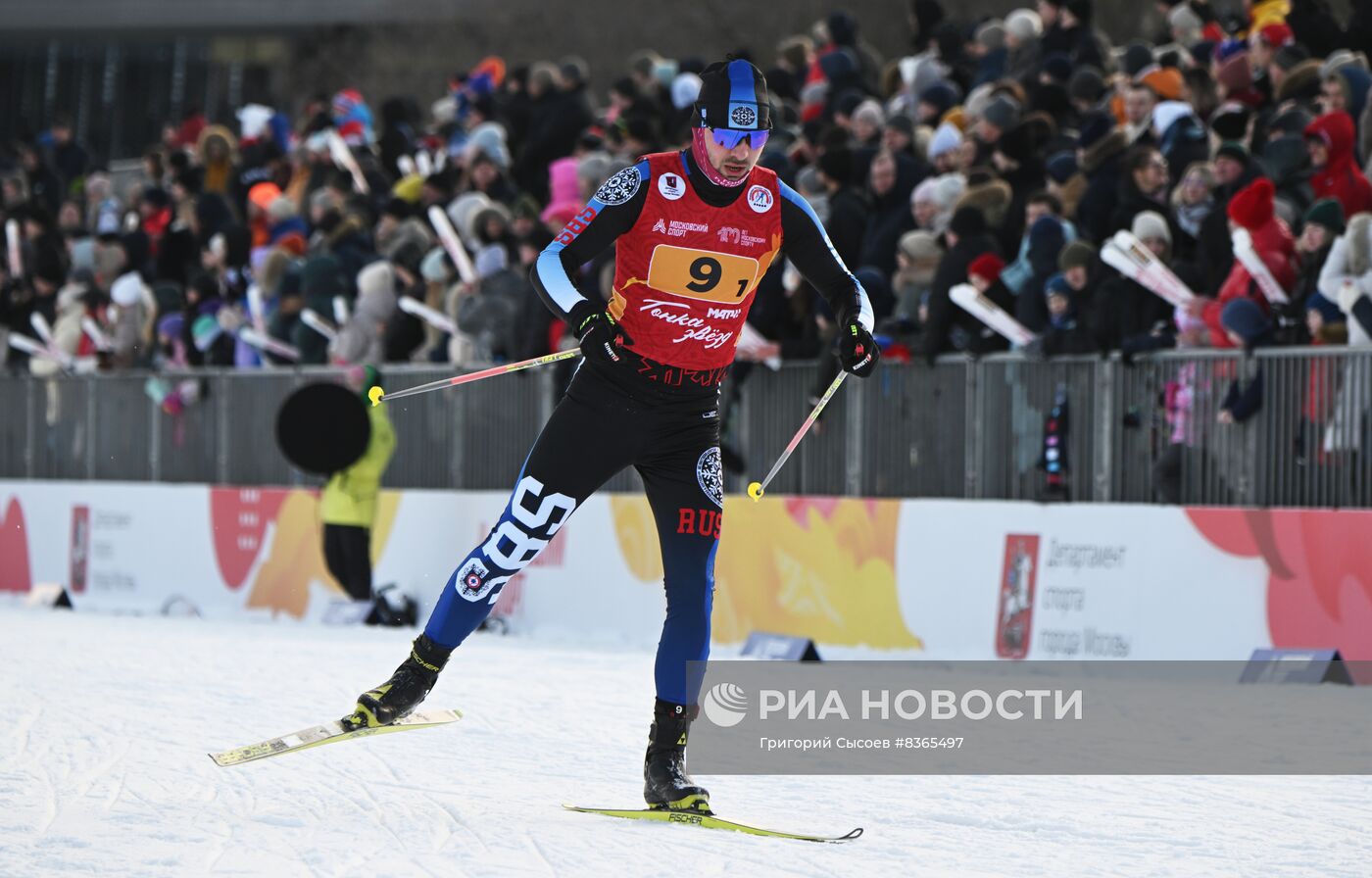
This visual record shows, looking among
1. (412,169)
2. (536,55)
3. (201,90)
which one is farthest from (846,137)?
(201,90)

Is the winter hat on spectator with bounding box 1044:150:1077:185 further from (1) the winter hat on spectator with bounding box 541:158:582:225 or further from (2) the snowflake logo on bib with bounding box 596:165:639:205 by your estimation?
(2) the snowflake logo on bib with bounding box 596:165:639:205

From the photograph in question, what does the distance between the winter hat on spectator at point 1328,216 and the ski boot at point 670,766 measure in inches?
219

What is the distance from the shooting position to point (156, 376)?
16.7 metres

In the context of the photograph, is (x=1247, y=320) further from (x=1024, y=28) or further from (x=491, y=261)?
(x=491, y=261)

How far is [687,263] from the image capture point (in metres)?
6.04

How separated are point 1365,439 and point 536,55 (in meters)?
23.4

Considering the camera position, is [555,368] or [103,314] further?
[103,314]

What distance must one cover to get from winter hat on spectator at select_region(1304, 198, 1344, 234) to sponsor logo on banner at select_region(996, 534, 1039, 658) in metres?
2.25

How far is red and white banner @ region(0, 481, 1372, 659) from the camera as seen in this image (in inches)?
391

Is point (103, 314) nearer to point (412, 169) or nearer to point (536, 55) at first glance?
point (412, 169)

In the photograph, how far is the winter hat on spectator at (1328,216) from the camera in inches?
403

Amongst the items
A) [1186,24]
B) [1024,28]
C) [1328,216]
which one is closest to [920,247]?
[1328,216]

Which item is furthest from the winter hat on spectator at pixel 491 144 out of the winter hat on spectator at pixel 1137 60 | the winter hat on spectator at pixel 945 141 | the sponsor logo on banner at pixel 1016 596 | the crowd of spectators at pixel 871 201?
the sponsor logo on banner at pixel 1016 596

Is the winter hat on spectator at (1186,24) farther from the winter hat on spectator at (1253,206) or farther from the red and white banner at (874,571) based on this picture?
the red and white banner at (874,571)
